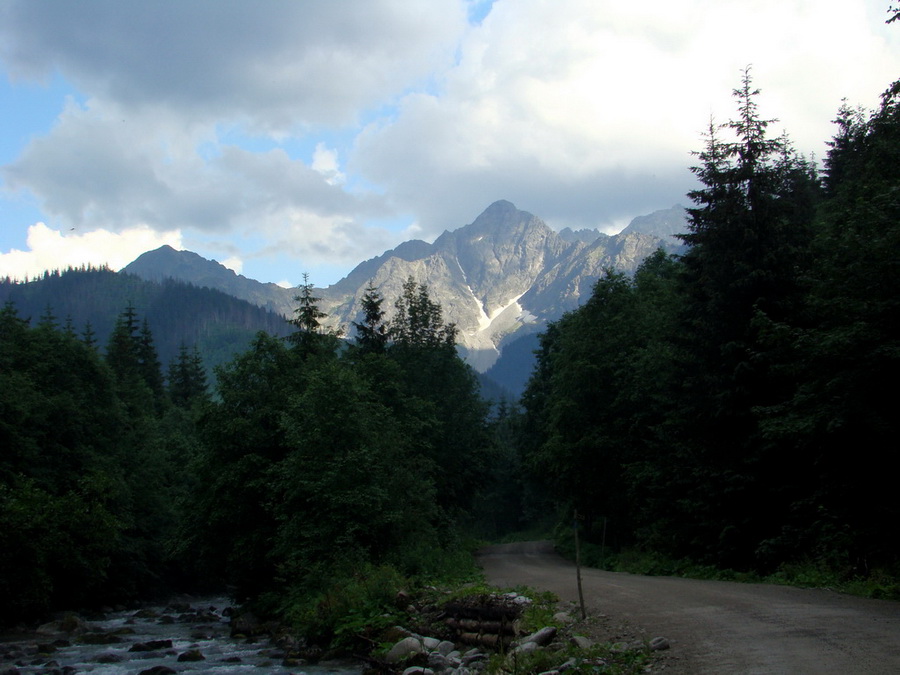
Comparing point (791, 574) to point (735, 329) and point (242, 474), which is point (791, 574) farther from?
point (242, 474)

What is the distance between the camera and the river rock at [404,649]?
48.6 ft

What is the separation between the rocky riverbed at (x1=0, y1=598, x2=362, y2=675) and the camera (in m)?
19.1

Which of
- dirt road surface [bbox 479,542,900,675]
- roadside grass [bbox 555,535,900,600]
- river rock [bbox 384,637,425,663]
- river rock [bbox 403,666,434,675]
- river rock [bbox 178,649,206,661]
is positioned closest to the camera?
dirt road surface [bbox 479,542,900,675]

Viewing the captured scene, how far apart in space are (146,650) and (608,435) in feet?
71.0

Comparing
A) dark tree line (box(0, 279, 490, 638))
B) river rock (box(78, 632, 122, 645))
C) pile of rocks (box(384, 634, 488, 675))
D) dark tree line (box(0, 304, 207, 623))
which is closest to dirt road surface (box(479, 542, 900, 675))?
pile of rocks (box(384, 634, 488, 675))

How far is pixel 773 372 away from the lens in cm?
2070

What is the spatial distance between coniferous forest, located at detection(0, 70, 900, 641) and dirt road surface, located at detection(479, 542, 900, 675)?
310cm

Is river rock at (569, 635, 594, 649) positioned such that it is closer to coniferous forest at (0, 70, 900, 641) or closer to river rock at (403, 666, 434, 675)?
river rock at (403, 666, 434, 675)

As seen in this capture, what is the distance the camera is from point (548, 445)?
119 ft

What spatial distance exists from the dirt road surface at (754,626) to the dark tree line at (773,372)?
11.6 feet

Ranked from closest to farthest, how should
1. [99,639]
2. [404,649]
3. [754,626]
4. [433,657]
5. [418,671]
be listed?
[754,626]
[418,671]
[433,657]
[404,649]
[99,639]

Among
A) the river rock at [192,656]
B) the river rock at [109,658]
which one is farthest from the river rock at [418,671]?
the river rock at [109,658]

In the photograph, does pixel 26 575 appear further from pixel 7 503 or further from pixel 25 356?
pixel 25 356

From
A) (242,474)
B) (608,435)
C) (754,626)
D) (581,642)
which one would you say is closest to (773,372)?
(754,626)
